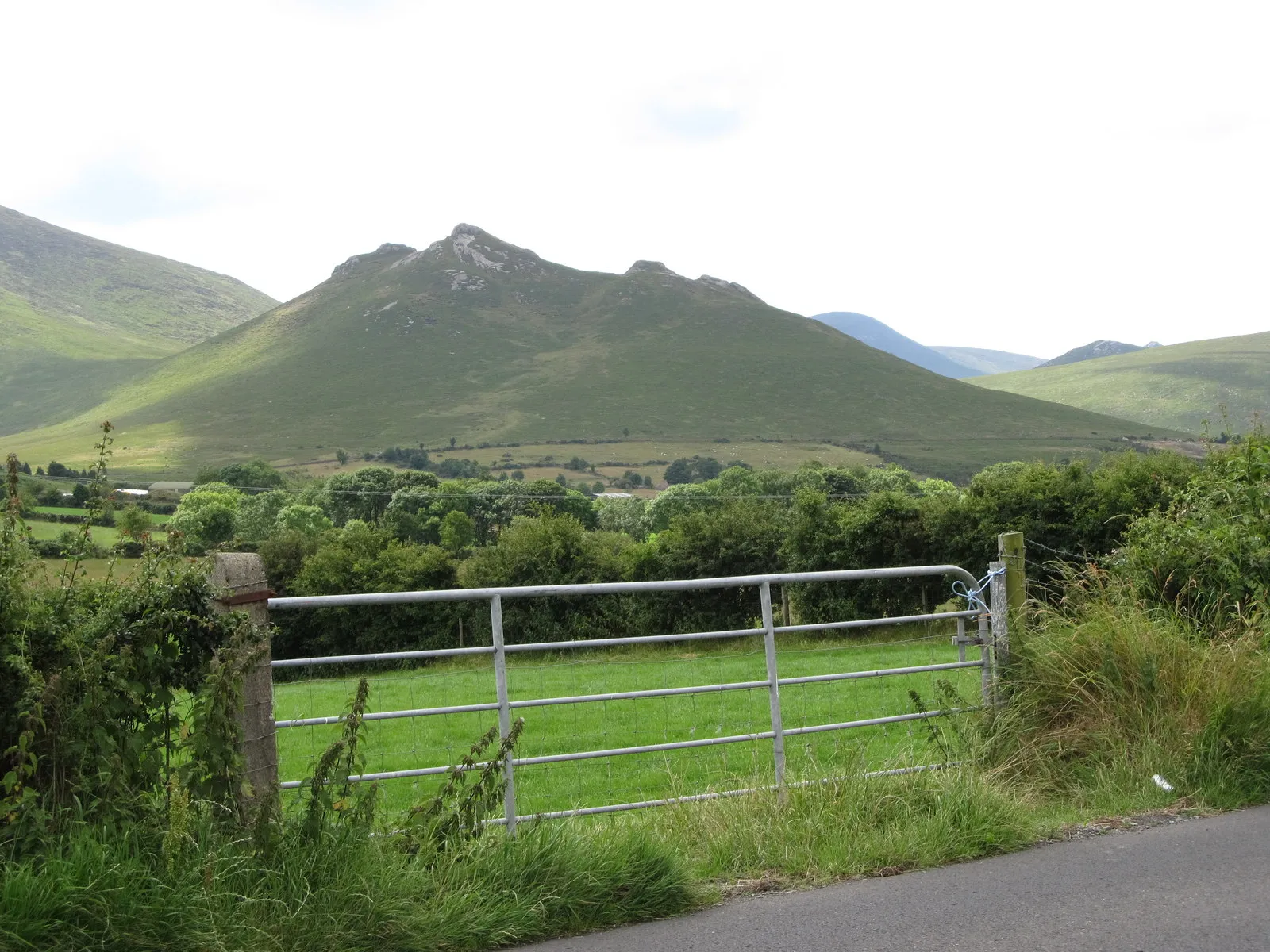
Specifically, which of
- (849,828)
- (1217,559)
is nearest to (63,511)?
(849,828)

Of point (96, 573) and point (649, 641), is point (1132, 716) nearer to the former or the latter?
point (649, 641)

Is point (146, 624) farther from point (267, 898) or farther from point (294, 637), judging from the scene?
point (294, 637)

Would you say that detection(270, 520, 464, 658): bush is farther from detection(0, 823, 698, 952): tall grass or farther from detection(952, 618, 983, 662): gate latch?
detection(0, 823, 698, 952): tall grass

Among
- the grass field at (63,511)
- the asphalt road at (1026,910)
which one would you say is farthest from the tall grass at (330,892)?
the grass field at (63,511)

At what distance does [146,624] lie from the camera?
161 inches

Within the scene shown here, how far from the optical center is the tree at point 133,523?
14.4 feet

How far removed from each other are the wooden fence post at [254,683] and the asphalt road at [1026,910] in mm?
1247

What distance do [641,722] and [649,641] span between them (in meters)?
10.1

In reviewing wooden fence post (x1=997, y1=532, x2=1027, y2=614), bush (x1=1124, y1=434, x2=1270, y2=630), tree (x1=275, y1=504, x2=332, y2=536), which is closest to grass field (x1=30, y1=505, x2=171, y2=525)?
wooden fence post (x1=997, y1=532, x2=1027, y2=614)

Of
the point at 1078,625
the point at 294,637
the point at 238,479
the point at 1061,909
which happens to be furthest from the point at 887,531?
the point at 238,479

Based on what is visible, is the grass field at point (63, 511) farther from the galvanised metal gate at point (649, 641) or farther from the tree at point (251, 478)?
the tree at point (251, 478)

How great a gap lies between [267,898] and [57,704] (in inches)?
39.0

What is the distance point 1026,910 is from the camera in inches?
175

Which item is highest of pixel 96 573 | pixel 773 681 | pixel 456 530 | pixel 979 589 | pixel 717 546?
pixel 96 573
